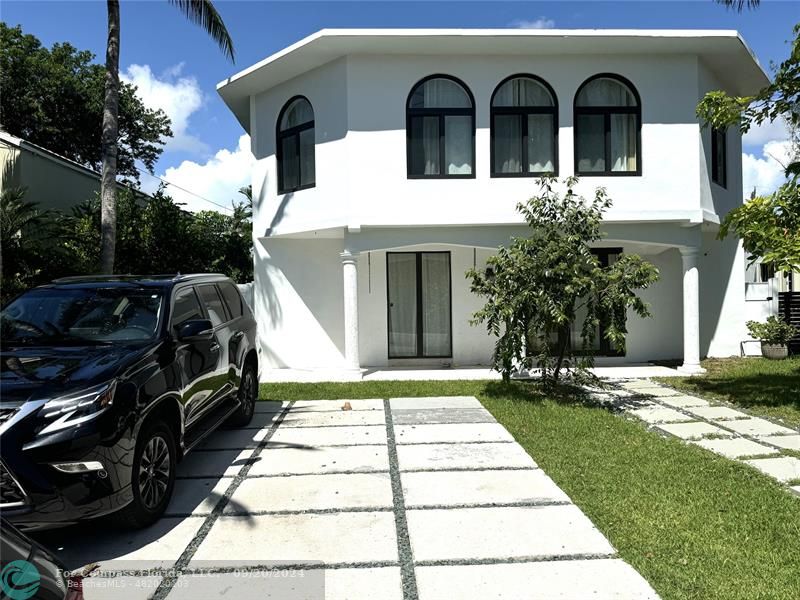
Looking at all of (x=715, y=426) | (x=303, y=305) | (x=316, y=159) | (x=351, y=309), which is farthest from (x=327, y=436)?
(x=316, y=159)

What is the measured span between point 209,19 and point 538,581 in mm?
11506

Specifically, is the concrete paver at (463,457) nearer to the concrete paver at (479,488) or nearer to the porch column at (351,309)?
the concrete paver at (479,488)

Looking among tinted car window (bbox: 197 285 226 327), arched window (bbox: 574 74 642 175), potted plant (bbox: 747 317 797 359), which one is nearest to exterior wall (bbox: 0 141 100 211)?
tinted car window (bbox: 197 285 226 327)

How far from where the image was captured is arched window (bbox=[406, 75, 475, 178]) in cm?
1029

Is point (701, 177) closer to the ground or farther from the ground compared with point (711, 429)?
farther from the ground

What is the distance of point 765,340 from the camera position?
11.9 m

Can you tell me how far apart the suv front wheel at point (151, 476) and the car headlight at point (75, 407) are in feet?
1.42

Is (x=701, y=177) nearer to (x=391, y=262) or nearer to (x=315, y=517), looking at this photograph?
(x=391, y=262)

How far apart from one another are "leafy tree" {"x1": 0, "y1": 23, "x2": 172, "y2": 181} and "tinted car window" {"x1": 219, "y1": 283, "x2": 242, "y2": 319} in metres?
21.0

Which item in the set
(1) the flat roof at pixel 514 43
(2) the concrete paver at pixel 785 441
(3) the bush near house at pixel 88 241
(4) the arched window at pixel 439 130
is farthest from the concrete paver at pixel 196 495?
(1) the flat roof at pixel 514 43

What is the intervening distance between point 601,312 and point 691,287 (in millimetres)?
3854

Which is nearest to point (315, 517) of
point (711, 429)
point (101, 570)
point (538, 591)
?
point (101, 570)

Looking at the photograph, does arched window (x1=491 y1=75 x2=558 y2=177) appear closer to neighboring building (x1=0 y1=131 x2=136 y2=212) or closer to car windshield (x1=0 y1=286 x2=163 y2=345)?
car windshield (x1=0 y1=286 x2=163 y2=345)

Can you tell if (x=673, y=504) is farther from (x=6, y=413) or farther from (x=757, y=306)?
(x=757, y=306)
